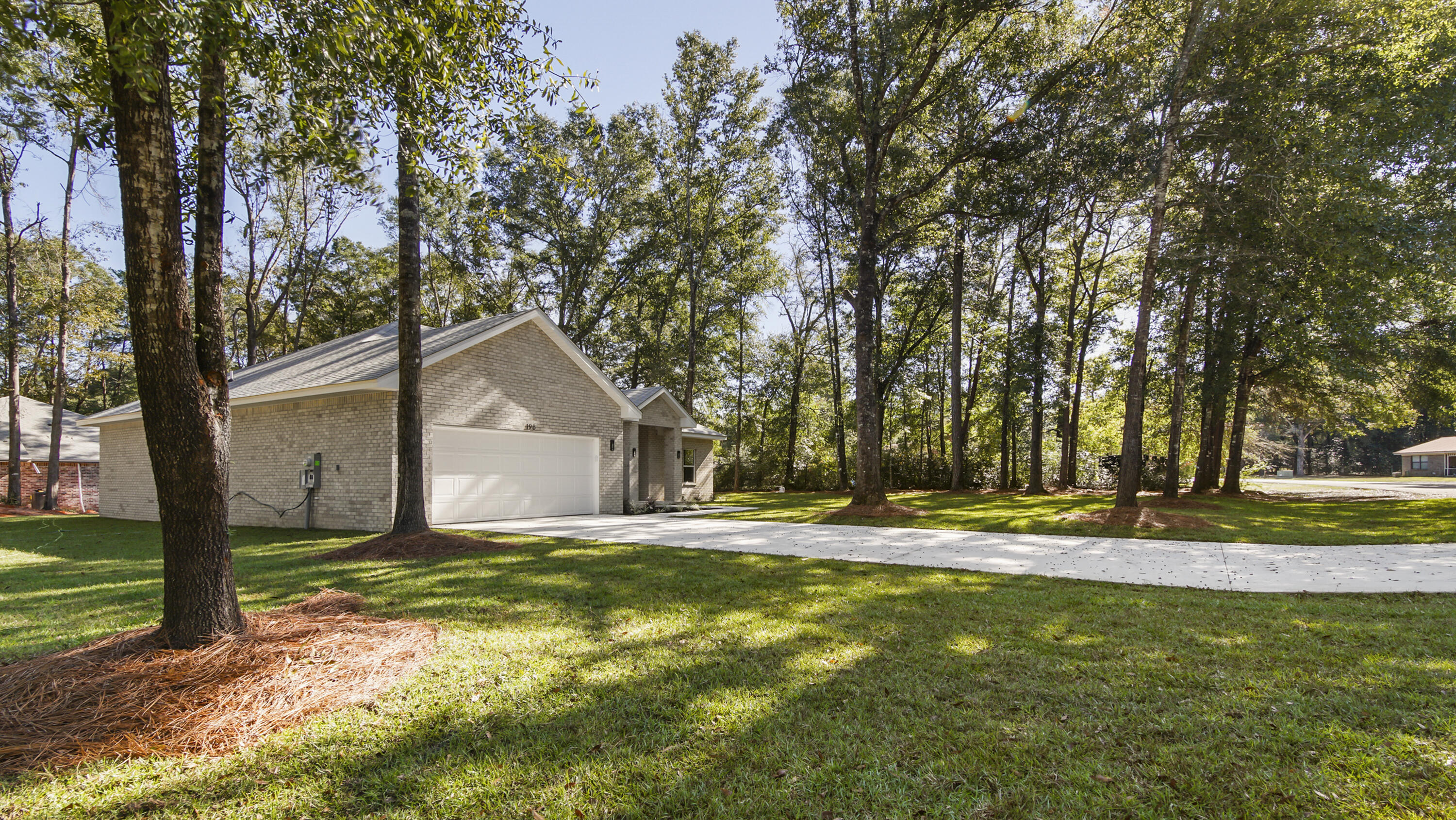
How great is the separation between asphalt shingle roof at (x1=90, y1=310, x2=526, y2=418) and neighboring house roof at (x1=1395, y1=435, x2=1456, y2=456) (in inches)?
2650

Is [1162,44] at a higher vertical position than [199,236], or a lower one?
higher

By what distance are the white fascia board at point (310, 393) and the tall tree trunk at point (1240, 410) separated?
72.0 feet

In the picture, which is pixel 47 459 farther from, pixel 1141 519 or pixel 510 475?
pixel 1141 519

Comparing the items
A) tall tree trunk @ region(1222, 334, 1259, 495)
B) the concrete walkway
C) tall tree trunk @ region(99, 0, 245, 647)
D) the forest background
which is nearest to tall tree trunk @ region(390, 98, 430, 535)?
the forest background

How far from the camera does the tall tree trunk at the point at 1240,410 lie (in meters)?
18.5

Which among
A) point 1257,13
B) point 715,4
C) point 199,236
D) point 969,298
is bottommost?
point 199,236

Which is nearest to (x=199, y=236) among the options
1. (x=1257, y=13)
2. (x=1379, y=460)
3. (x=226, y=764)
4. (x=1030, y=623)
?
(x=226, y=764)

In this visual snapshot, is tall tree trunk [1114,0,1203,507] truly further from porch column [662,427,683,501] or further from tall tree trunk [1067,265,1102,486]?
porch column [662,427,683,501]

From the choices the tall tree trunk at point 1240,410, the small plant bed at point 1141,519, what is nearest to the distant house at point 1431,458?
the tall tree trunk at point 1240,410

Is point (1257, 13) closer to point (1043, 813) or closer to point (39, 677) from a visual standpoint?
point (1043, 813)

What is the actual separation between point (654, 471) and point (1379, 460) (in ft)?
230

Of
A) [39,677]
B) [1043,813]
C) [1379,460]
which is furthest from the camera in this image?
[1379,460]

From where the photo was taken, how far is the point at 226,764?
2.63 meters

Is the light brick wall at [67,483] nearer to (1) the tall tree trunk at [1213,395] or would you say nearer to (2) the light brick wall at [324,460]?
(2) the light brick wall at [324,460]
